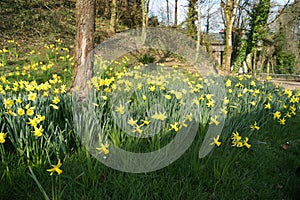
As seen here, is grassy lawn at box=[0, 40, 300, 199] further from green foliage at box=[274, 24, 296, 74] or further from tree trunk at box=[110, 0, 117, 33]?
green foliage at box=[274, 24, 296, 74]

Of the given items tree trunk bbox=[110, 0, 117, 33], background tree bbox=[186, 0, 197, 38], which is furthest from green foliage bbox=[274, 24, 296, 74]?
tree trunk bbox=[110, 0, 117, 33]

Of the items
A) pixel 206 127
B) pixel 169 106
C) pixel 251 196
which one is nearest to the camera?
pixel 251 196

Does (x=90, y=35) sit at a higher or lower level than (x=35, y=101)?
higher

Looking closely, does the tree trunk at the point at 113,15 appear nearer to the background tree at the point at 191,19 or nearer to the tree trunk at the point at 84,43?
the background tree at the point at 191,19

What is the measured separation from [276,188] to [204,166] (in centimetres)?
65

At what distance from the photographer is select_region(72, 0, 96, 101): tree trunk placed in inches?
125

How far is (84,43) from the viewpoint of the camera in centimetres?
327

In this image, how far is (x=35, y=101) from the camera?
2.00 m

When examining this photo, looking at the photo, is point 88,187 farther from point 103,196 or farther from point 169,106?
point 169,106

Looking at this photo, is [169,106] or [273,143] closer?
[169,106]

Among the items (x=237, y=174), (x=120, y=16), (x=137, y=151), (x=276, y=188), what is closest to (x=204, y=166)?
(x=237, y=174)

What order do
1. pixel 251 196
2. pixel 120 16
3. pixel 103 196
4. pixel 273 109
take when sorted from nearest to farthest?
pixel 103 196 < pixel 251 196 < pixel 273 109 < pixel 120 16

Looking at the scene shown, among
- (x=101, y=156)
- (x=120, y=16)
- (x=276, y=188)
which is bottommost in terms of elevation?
(x=276, y=188)

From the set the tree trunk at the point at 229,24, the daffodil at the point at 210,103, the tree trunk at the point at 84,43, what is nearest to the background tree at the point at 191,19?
the tree trunk at the point at 229,24
